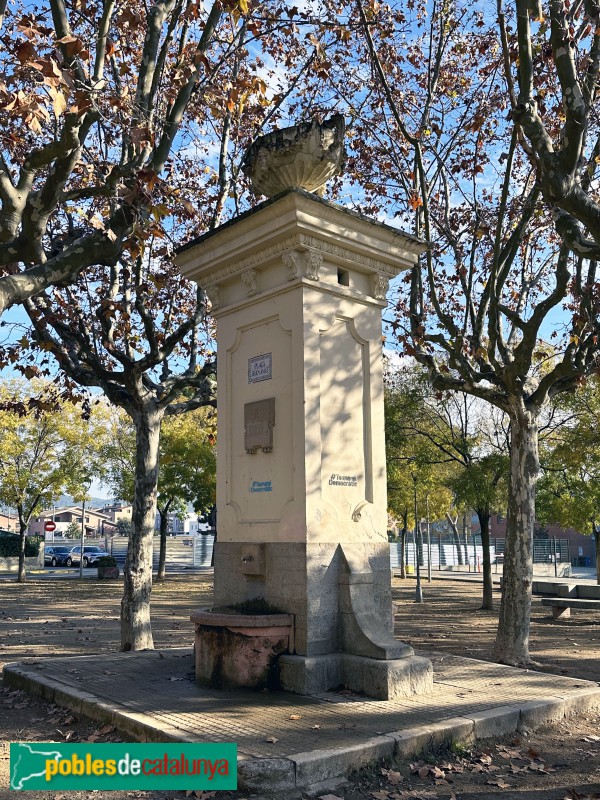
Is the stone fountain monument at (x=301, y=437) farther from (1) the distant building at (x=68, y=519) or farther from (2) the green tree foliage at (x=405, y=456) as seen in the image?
(1) the distant building at (x=68, y=519)

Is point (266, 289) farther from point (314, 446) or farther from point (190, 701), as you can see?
point (190, 701)

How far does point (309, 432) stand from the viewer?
7227mm

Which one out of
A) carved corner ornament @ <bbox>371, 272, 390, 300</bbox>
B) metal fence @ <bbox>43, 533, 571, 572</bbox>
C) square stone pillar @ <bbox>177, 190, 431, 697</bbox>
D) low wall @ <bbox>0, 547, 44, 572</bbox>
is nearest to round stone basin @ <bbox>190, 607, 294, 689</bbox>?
square stone pillar @ <bbox>177, 190, 431, 697</bbox>

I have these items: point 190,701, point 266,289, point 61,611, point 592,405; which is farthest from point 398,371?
point 190,701

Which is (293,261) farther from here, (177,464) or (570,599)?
(177,464)

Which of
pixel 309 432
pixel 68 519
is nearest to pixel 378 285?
pixel 309 432

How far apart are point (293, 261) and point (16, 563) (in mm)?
38931

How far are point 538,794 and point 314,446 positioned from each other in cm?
350

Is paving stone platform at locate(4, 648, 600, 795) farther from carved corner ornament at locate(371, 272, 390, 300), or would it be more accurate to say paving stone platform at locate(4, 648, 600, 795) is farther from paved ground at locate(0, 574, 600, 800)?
carved corner ornament at locate(371, 272, 390, 300)

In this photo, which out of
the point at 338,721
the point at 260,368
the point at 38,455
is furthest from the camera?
the point at 38,455

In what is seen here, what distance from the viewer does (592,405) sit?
20.0 m

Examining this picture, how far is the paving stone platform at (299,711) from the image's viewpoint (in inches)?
199

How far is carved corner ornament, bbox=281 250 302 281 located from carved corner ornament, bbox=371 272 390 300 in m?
1.12

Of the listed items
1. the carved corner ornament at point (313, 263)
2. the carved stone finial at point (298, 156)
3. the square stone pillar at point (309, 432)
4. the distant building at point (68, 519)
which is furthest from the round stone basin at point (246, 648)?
the distant building at point (68, 519)
